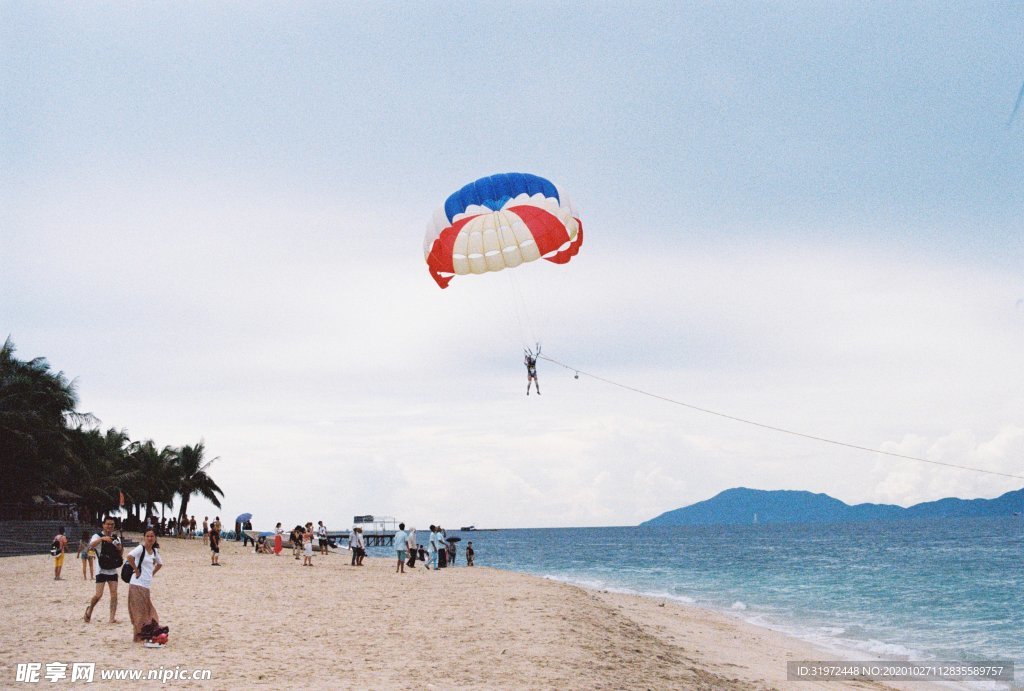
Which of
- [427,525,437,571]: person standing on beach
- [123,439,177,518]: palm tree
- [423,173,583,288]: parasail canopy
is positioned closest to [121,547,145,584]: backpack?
[423,173,583,288]: parasail canopy

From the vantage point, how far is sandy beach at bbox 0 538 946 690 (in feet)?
32.6

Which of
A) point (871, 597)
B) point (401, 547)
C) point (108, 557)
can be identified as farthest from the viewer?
A: point (871, 597)

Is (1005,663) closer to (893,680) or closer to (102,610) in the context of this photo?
(893,680)

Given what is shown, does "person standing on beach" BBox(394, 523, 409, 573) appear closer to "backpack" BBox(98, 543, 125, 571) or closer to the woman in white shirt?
"backpack" BBox(98, 543, 125, 571)

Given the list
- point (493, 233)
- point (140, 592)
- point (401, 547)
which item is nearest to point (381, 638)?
point (140, 592)

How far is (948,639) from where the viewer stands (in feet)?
72.4

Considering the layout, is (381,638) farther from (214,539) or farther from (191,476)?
(191,476)

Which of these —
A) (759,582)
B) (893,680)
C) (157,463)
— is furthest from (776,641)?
(157,463)

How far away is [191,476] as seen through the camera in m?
57.7

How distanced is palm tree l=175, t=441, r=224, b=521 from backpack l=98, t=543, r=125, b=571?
158 feet

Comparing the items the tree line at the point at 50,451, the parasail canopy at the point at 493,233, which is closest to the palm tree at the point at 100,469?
the tree line at the point at 50,451

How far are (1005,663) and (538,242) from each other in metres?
14.6

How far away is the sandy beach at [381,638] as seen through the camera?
9.94m

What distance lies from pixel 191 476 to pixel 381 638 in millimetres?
50648
